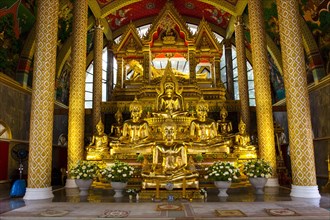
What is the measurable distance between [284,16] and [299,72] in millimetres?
1496

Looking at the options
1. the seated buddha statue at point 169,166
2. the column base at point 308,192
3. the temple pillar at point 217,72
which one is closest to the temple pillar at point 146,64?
the temple pillar at point 217,72

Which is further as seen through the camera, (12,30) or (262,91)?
(12,30)

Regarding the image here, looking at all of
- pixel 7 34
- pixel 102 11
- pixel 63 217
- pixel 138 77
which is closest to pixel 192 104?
pixel 138 77

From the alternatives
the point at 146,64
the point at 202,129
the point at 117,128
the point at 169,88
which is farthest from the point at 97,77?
the point at 202,129

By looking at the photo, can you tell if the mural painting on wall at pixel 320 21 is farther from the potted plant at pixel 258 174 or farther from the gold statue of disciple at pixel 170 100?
the gold statue of disciple at pixel 170 100

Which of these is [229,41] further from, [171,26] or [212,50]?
[171,26]

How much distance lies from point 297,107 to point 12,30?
951 cm

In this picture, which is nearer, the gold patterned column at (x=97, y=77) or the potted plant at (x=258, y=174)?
the potted plant at (x=258, y=174)

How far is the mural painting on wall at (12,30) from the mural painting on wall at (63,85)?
3.82m

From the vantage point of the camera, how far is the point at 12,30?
10.6m

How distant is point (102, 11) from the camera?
1469 centimetres

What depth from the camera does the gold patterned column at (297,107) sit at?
6781 millimetres

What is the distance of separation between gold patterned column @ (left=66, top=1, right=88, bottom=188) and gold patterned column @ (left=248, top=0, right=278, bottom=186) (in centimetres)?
585

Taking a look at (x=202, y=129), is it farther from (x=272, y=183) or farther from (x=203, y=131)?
(x=272, y=183)
